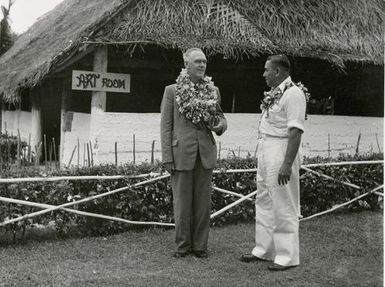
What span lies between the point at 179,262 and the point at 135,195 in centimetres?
155

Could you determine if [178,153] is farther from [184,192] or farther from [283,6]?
[283,6]

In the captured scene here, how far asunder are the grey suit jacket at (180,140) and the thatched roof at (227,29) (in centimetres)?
403

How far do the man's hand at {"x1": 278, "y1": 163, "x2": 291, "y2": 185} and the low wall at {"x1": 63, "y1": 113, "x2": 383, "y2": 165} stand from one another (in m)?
3.92

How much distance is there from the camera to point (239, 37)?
1044 centimetres

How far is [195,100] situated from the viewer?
570 centimetres

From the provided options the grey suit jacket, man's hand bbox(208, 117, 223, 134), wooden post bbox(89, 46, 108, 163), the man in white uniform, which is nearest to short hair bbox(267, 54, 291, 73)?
the man in white uniform

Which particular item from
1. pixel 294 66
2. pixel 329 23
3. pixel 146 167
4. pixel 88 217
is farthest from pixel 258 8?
pixel 88 217

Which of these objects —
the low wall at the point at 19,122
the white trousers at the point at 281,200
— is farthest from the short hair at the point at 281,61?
the low wall at the point at 19,122

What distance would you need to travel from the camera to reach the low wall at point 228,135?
33.0 ft

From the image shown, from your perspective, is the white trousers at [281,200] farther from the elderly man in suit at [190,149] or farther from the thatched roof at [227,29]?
the thatched roof at [227,29]

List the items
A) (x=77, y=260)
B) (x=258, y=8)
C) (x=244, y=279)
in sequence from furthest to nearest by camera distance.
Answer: (x=258, y=8) < (x=77, y=260) < (x=244, y=279)

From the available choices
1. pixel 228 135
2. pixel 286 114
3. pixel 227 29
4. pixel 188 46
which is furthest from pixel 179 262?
pixel 227 29

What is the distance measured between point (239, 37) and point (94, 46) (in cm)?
253

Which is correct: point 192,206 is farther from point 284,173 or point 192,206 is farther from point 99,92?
point 99,92
